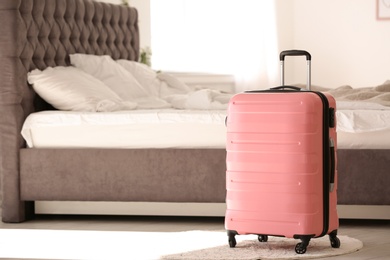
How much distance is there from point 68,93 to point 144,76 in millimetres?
1068

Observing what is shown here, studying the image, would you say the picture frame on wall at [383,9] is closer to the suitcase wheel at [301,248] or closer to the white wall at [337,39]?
the white wall at [337,39]

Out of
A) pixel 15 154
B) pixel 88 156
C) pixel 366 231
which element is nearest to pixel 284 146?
pixel 366 231

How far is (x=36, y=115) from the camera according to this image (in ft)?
14.5

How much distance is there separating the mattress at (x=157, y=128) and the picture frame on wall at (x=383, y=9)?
5016 mm

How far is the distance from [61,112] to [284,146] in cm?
157

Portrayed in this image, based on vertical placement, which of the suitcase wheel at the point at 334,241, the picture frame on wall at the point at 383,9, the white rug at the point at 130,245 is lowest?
the white rug at the point at 130,245

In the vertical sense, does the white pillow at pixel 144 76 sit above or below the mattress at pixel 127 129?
above

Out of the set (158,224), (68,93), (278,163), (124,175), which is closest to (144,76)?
(68,93)

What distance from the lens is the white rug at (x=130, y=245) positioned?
3291 millimetres

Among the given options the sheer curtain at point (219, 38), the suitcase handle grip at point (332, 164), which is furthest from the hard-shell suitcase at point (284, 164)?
the sheer curtain at point (219, 38)

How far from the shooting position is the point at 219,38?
8.39 metres

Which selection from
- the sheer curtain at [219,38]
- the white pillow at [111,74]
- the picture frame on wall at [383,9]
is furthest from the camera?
A: the picture frame on wall at [383,9]

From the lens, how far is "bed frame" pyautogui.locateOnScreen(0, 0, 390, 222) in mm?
4012

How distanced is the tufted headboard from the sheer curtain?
2306 millimetres
